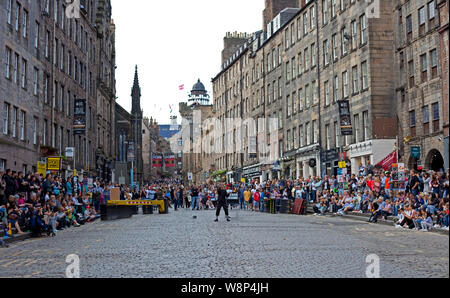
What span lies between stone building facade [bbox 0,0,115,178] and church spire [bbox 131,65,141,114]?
150ft

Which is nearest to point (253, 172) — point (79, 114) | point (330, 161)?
point (330, 161)

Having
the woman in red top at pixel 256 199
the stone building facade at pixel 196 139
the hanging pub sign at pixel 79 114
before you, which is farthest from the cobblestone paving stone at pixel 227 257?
the stone building facade at pixel 196 139

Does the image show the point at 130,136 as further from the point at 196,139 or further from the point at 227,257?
the point at 227,257

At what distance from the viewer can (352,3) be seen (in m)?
45.3

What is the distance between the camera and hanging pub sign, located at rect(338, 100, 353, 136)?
3844cm

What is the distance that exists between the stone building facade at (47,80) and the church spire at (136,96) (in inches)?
1796

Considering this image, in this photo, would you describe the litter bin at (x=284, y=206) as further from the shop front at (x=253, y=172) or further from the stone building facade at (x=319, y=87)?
the shop front at (x=253, y=172)

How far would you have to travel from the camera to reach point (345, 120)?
130 feet

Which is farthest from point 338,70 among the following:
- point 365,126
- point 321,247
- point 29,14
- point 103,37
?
point 321,247

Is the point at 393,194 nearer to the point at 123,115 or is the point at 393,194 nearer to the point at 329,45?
the point at 329,45

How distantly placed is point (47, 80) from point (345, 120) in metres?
21.6

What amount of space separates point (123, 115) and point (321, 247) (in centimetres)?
8251

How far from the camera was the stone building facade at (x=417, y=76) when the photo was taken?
3316 cm

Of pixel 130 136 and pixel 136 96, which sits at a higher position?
pixel 136 96
